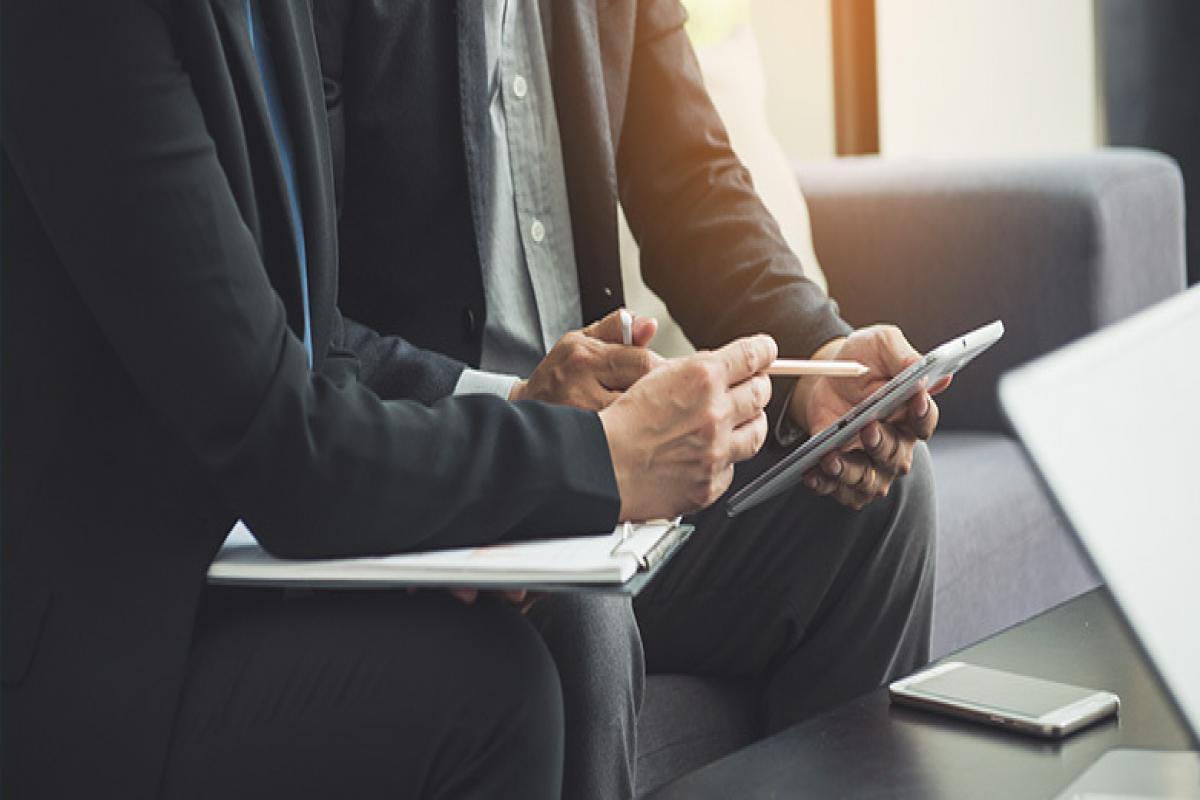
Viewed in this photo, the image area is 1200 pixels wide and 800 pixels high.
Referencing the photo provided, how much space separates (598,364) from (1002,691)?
338 mm

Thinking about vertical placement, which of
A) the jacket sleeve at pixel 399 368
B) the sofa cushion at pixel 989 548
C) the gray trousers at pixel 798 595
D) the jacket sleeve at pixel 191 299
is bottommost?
the sofa cushion at pixel 989 548

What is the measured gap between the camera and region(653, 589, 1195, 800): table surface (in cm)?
79

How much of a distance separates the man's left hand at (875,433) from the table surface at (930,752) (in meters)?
0.20

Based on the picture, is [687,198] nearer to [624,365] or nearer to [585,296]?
[585,296]

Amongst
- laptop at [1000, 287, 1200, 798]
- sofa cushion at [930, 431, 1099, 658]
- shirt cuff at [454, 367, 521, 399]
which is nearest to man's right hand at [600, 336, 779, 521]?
shirt cuff at [454, 367, 521, 399]

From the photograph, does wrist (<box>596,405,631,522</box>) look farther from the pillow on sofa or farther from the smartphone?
the pillow on sofa

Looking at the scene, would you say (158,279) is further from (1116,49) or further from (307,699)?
(1116,49)

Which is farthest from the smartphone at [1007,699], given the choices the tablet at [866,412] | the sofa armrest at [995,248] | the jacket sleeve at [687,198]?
the sofa armrest at [995,248]

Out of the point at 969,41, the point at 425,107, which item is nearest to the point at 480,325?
the point at 425,107

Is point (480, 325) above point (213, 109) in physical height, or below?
below

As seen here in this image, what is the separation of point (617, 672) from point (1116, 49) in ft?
8.82

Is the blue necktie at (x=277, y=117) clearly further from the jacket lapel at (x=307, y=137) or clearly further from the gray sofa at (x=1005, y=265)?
the gray sofa at (x=1005, y=265)

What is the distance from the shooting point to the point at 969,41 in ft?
9.76

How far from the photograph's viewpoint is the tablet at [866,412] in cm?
97
